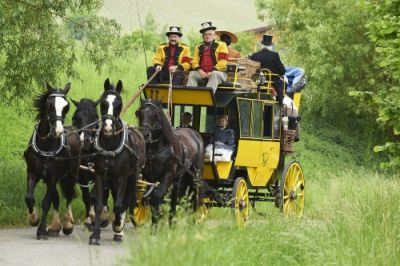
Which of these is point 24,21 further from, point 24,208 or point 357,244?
point 357,244

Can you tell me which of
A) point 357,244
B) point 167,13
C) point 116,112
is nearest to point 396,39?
point 357,244

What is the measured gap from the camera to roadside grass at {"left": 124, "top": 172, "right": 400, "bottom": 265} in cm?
888

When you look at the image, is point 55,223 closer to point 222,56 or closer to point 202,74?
point 202,74

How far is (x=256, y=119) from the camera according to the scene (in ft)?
56.1

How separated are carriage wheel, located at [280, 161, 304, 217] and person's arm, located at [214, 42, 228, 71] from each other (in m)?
2.60

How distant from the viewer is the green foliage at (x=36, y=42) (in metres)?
17.0

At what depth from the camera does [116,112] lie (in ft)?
45.4

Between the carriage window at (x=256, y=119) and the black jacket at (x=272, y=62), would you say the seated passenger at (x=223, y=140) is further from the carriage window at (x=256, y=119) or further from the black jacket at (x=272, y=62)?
the black jacket at (x=272, y=62)

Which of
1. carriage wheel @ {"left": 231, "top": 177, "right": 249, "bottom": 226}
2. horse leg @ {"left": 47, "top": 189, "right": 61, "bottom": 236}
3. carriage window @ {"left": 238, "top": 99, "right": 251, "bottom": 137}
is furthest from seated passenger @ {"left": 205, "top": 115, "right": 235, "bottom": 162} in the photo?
horse leg @ {"left": 47, "top": 189, "right": 61, "bottom": 236}

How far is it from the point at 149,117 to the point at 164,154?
1.90 feet

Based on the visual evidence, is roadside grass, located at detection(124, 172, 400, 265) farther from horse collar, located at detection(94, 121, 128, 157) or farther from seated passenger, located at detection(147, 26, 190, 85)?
seated passenger, located at detection(147, 26, 190, 85)

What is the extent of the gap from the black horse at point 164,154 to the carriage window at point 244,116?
53.1 inches

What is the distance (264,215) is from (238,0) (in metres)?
166

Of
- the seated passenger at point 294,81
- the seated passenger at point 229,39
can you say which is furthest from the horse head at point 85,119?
the seated passenger at point 294,81
